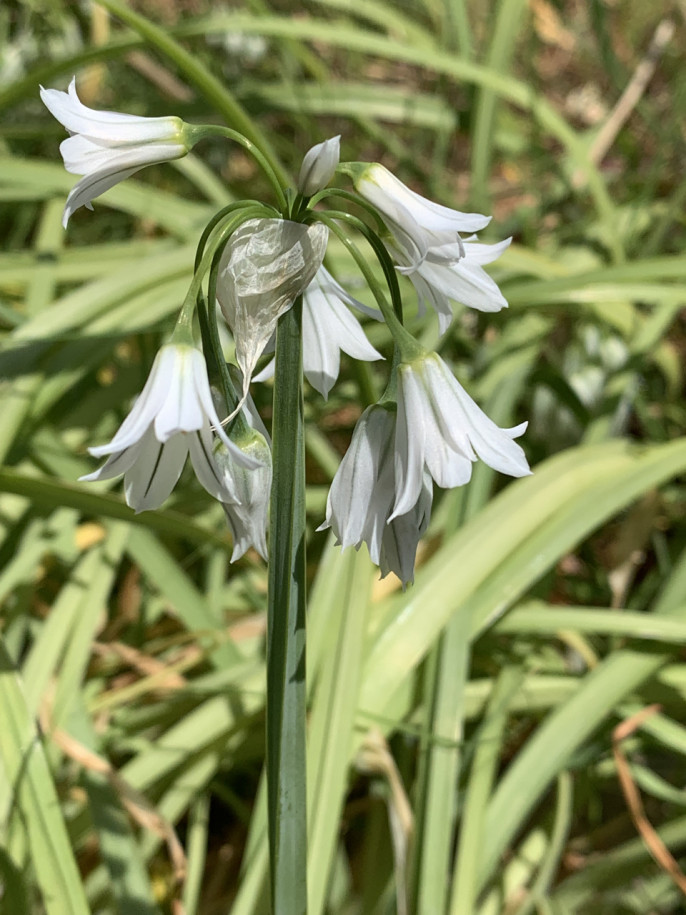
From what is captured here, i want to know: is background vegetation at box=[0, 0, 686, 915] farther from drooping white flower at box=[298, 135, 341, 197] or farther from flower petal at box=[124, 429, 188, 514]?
drooping white flower at box=[298, 135, 341, 197]

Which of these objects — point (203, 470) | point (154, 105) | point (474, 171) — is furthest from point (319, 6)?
point (203, 470)

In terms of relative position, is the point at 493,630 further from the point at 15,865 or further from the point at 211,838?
the point at 15,865

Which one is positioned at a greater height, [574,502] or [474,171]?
[474,171]

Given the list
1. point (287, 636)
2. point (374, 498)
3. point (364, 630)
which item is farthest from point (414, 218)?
point (364, 630)

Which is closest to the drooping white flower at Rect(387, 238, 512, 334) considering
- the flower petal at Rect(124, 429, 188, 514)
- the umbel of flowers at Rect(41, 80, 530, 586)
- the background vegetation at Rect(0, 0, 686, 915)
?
the umbel of flowers at Rect(41, 80, 530, 586)

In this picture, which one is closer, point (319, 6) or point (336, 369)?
point (336, 369)

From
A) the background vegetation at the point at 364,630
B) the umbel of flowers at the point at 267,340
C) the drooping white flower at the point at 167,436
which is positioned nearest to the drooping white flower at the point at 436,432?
the umbel of flowers at the point at 267,340

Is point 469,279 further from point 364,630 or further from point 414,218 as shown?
point 364,630
